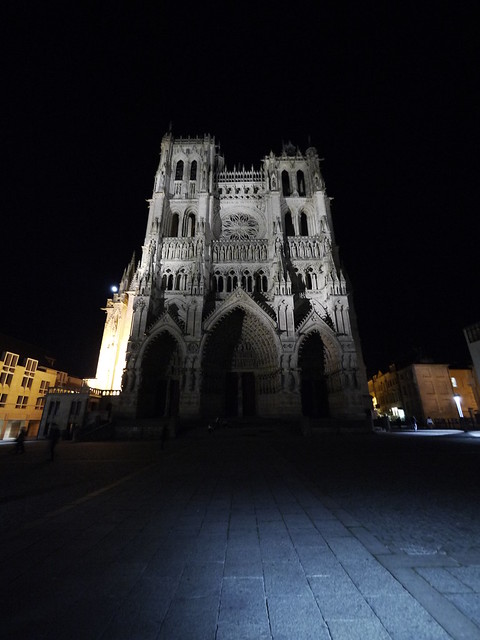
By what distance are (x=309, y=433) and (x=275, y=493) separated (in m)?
12.6

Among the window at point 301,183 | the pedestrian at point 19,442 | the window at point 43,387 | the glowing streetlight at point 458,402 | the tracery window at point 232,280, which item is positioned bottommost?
the pedestrian at point 19,442

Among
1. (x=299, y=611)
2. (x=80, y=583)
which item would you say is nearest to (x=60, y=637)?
(x=80, y=583)

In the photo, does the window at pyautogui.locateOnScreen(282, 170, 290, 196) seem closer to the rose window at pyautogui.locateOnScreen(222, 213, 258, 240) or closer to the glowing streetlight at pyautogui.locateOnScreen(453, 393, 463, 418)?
the rose window at pyautogui.locateOnScreen(222, 213, 258, 240)

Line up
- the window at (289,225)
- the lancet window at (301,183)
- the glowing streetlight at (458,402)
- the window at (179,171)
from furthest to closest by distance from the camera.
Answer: the window at (179,171) < the lancet window at (301,183) < the window at (289,225) < the glowing streetlight at (458,402)

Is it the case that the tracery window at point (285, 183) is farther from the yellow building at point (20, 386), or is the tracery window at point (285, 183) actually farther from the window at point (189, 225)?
the yellow building at point (20, 386)

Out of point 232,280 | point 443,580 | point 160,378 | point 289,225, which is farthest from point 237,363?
point 443,580

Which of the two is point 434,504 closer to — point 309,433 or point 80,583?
point 80,583

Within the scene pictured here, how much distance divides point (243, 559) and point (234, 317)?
21978 millimetres

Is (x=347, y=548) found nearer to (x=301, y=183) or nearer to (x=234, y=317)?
(x=234, y=317)

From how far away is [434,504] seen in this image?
13.8 ft

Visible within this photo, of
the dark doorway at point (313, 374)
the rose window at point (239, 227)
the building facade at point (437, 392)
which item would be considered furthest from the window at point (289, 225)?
the building facade at point (437, 392)

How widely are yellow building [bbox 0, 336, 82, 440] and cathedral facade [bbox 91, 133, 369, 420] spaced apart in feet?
30.8

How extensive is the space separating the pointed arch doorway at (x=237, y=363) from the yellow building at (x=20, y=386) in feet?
60.8

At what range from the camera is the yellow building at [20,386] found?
26.5 metres
